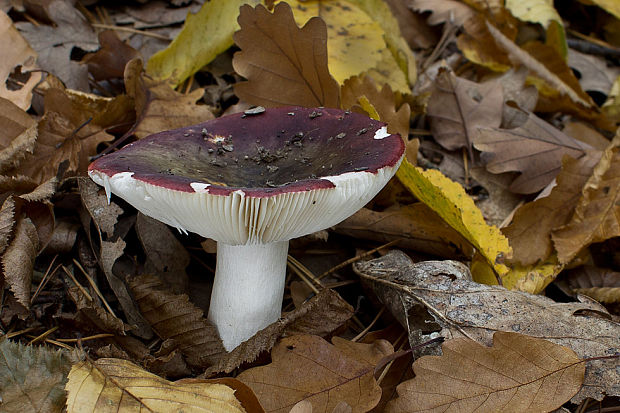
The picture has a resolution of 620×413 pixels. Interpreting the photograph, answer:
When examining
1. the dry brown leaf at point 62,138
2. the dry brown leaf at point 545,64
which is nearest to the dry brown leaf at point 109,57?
the dry brown leaf at point 62,138

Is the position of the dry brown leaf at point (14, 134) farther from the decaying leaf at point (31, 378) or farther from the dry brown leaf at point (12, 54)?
the decaying leaf at point (31, 378)

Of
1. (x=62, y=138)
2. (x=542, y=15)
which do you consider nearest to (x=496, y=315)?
(x=62, y=138)

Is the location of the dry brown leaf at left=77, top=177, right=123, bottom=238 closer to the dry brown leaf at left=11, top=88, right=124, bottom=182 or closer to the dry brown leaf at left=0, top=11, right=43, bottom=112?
the dry brown leaf at left=11, top=88, right=124, bottom=182

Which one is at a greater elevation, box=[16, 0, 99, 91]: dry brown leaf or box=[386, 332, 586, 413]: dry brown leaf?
box=[16, 0, 99, 91]: dry brown leaf

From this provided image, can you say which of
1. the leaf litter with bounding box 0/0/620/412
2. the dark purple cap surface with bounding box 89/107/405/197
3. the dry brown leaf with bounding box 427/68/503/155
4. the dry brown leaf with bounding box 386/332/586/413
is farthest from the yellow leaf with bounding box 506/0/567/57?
the dry brown leaf with bounding box 386/332/586/413

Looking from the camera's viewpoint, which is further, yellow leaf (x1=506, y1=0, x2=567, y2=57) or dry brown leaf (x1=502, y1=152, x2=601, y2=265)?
yellow leaf (x1=506, y1=0, x2=567, y2=57)

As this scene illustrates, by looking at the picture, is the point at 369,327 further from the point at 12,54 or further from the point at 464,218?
the point at 12,54

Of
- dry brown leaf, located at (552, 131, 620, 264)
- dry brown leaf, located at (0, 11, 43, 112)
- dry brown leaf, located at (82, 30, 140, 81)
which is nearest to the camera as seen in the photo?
dry brown leaf, located at (552, 131, 620, 264)

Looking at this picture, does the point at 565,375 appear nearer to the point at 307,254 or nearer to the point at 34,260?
the point at 307,254

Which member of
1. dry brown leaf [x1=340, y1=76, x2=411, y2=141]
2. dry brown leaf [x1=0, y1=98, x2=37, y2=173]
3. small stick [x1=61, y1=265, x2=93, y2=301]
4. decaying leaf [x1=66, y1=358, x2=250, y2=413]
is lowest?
small stick [x1=61, y1=265, x2=93, y2=301]

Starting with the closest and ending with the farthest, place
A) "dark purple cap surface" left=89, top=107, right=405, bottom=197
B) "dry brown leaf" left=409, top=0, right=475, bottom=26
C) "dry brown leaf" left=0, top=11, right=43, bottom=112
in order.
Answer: "dark purple cap surface" left=89, top=107, right=405, bottom=197 → "dry brown leaf" left=0, top=11, right=43, bottom=112 → "dry brown leaf" left=409, top=0, right=475, bottom=26
